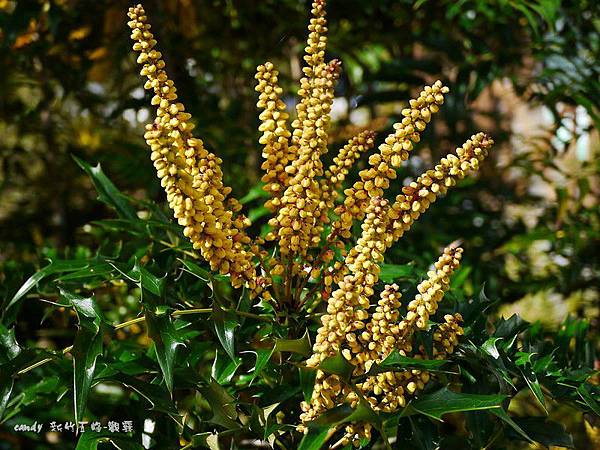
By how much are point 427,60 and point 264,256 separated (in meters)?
0.96

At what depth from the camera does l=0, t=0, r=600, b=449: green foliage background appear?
94 centimetres

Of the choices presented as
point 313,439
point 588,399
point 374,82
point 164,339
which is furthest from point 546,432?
point 374,82

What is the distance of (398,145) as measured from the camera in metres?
0.85

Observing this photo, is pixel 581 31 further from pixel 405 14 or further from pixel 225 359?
pixel 225 359

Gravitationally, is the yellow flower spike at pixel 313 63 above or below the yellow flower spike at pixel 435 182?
above

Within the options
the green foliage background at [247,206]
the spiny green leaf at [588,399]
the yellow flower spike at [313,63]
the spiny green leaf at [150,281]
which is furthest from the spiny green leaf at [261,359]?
the spiny green leaf at [588,399]

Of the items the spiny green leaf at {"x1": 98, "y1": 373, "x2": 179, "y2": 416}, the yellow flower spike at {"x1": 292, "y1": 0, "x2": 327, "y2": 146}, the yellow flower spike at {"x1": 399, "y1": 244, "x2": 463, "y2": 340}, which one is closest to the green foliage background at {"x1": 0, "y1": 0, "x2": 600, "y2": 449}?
the spiny green leaf at {"x1": 98, "y1": 373, "x2": 179, "y2": 416}

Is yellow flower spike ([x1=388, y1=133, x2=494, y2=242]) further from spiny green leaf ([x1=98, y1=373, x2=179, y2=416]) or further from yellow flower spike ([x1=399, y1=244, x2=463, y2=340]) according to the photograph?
spiny green leaf ([x1=98, y1=373, x2=179, y2=416])

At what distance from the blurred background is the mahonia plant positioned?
0.48 metres

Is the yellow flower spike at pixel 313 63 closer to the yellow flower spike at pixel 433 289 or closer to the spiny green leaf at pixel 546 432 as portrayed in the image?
the yellow flower spike at pixel 433 289

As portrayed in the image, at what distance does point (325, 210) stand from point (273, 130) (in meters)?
0.12

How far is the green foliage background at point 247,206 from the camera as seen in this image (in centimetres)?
94

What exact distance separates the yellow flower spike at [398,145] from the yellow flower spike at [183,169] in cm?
15

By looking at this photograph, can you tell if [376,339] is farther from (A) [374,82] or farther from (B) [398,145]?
(A) [374,82]
